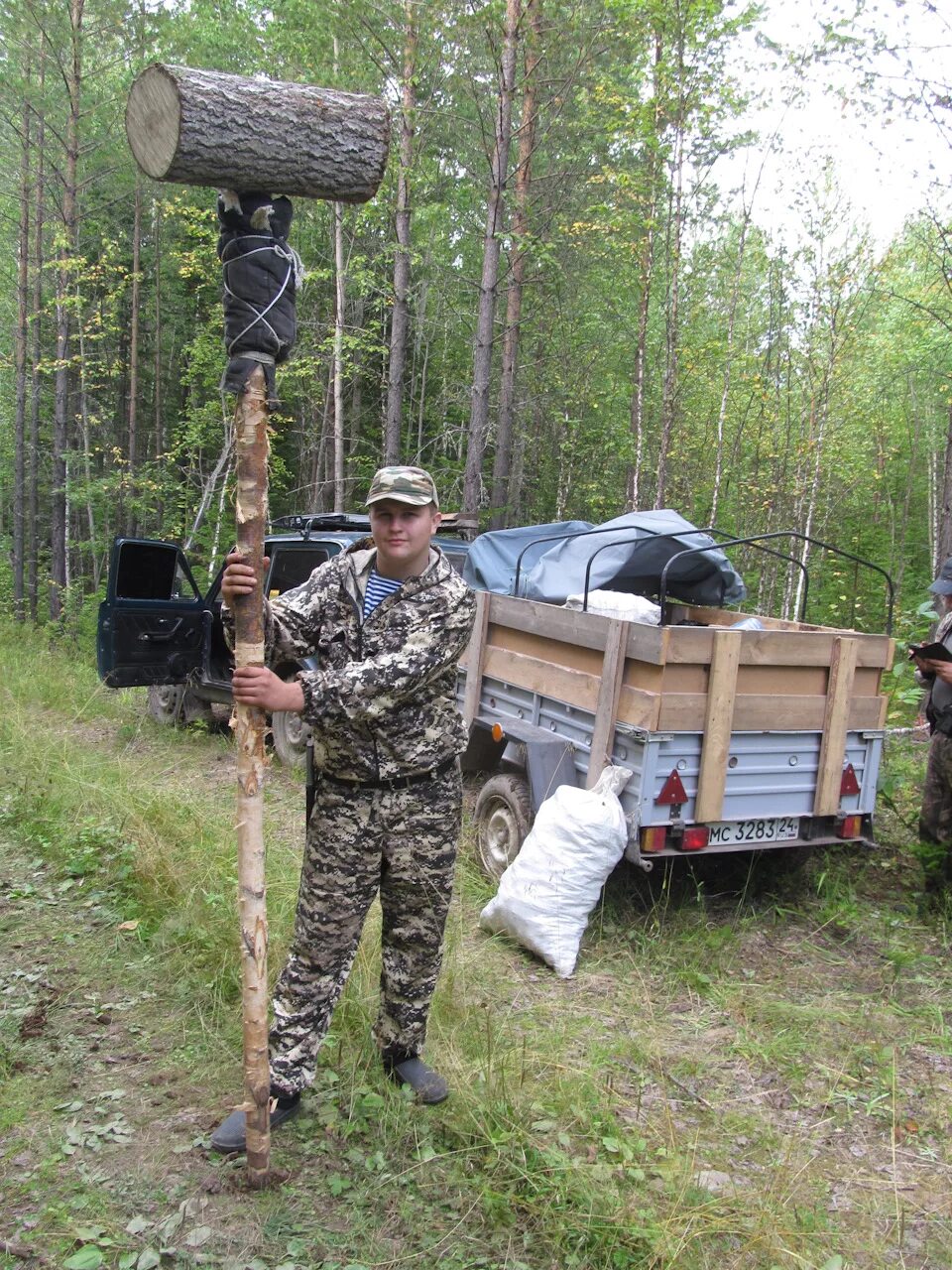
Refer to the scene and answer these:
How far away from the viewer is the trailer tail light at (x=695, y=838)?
168 inches

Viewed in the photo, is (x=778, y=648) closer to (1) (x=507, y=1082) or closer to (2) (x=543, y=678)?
(2) (x=543, y=678)

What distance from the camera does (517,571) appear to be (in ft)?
18.5

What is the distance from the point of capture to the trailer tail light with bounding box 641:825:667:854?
4176 mm

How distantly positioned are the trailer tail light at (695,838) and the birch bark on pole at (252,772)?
229cm

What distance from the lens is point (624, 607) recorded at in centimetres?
493

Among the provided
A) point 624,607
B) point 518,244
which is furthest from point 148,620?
point 518,244

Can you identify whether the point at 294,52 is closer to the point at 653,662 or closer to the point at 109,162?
the point at 109,162

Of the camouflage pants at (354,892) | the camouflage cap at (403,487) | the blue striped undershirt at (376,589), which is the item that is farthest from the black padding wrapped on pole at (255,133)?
the camouflage pants at (354,892)

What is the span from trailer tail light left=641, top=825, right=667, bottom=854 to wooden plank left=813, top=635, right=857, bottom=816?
0.93 metres

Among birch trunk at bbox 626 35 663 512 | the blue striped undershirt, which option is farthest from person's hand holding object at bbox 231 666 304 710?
birch trunk at bbox 626 35 663 512

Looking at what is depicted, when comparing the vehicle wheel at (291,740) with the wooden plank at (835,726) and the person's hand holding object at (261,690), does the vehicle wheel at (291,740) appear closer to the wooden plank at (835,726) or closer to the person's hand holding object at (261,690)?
the wooden plank at (835,726)

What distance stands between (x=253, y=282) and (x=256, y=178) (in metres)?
0.26

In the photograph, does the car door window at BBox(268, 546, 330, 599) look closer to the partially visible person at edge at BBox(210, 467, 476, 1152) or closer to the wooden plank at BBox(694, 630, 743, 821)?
the wooden plank at BBox(694, 630, 743, 821)

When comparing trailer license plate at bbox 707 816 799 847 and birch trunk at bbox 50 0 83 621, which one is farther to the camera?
birch trunk at bbox 50 0 83 621
